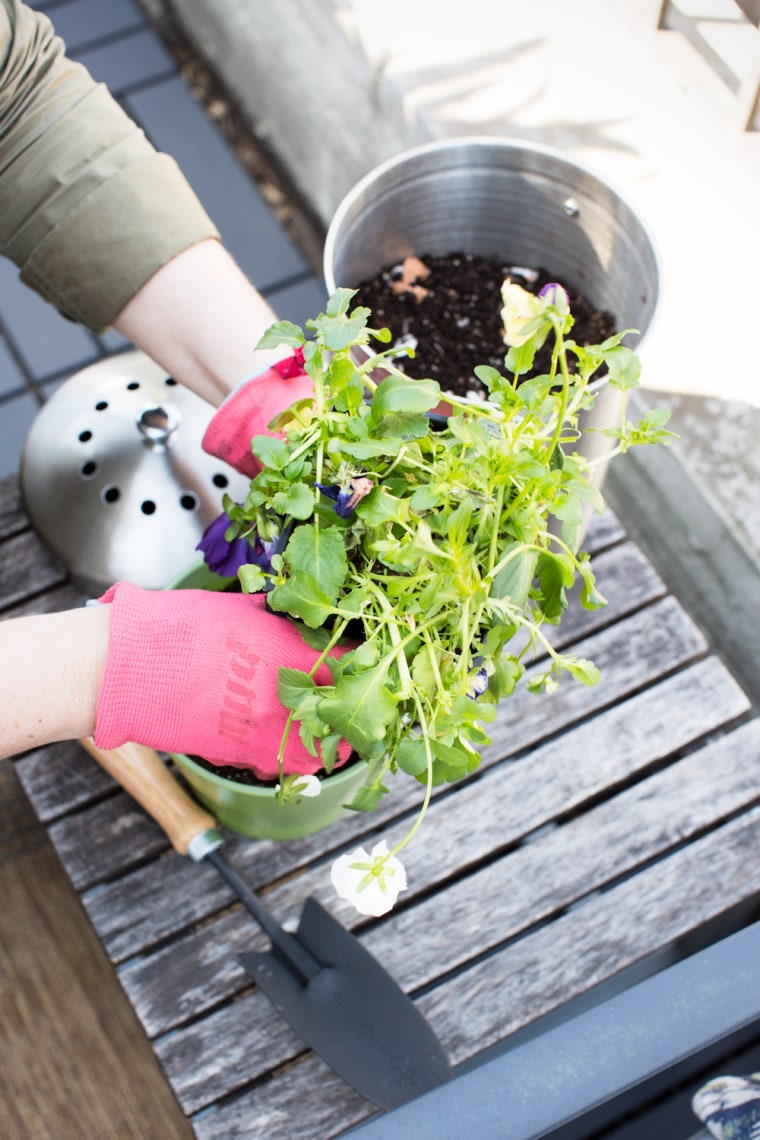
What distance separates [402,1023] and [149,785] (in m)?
0.32

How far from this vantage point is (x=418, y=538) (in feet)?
1.81

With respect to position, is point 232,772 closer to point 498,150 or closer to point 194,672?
point 194,672

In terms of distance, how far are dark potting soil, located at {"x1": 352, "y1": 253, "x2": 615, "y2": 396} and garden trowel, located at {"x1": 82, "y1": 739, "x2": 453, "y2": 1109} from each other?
19.1 inches

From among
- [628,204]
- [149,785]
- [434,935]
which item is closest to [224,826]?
[149,785]

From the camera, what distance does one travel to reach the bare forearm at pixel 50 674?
0.73m

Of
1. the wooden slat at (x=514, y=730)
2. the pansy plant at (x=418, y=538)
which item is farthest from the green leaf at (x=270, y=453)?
the wooden slat at (x=514, y=730)

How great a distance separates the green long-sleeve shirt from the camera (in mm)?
896

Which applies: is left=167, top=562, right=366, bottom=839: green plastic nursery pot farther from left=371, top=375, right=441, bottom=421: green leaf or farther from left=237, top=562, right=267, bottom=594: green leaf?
left=371, top=375, right=441, bottom=421: green leaf

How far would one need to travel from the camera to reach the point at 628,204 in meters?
0.90

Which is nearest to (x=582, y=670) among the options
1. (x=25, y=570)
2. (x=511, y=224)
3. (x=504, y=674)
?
(x=504, y=674)

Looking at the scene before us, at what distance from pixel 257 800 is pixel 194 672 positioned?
0.53ft

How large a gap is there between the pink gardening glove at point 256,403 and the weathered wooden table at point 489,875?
0.38m

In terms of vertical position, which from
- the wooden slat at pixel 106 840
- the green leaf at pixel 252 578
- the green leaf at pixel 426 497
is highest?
the green leaf at pixel 426 497

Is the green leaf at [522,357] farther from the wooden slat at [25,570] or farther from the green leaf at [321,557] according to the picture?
the wooden slat at [25,570]
